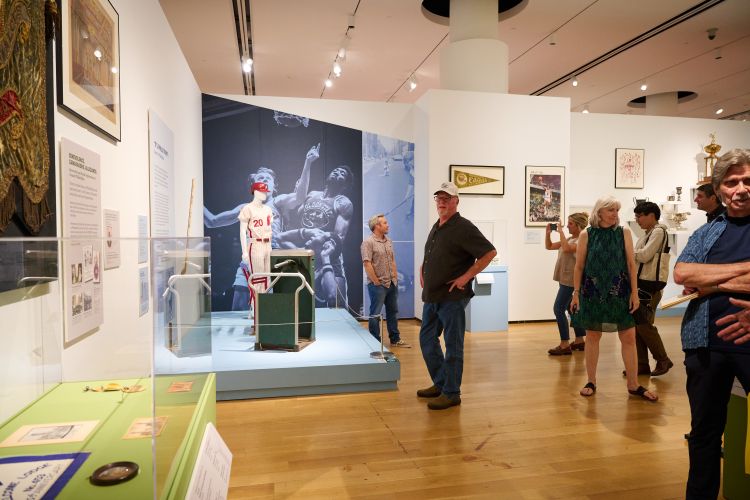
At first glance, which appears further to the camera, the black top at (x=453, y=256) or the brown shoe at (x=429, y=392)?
the brown shoe at (x=429, y=392)

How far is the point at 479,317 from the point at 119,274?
6.37m

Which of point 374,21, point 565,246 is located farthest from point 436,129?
point 565,246

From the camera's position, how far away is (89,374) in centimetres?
124

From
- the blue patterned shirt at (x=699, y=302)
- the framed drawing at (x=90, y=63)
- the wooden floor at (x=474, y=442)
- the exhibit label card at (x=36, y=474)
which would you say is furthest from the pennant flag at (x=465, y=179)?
the exhibit label card at (x=36, y=474)

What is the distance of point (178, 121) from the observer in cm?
575

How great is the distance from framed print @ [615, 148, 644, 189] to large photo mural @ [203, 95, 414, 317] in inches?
152

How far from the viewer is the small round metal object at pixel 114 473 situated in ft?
3.12

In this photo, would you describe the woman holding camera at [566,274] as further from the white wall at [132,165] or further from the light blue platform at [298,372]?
the white wall at [132,165]

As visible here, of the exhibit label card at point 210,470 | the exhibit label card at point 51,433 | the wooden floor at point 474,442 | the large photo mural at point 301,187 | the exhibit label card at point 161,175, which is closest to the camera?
the exhibit label card at point 51,433

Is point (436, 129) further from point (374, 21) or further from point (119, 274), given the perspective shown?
point (119, 274)

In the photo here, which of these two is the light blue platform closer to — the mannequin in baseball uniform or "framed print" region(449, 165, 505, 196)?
the mannequin in baseball uniform

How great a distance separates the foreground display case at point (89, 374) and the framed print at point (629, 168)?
9.09 m

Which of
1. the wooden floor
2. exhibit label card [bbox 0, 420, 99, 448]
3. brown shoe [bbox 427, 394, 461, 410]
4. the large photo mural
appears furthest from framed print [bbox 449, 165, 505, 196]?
exhibit label card [bbox 0, 420, 99, 448]

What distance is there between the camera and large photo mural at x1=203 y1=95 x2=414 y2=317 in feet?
25.5
